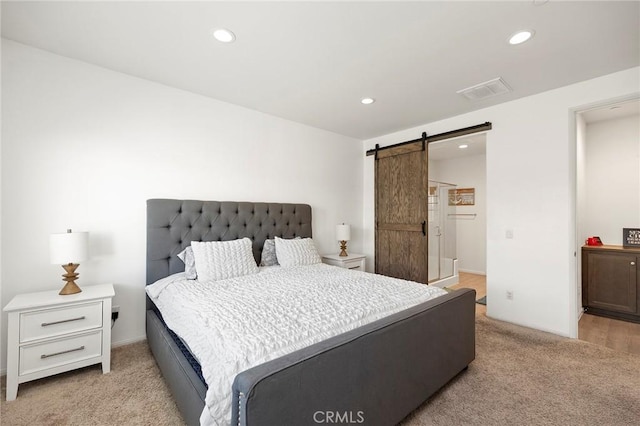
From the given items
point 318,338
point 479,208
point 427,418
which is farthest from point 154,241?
point 479,208

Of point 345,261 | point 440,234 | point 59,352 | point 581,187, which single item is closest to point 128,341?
point 59,352

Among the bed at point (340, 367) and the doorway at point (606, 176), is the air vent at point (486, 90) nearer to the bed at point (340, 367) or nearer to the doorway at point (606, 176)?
the doorway at point (606, 176)

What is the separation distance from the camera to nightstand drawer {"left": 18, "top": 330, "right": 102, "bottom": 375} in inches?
74.4

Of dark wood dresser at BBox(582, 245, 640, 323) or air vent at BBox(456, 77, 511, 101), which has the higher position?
air vent at BBox(456, 77, 511, 101)

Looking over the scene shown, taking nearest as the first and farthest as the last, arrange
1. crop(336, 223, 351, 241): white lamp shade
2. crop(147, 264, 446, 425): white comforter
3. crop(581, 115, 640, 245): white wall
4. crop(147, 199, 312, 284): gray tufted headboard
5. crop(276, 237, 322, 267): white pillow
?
crop(147, 264, 446, 425): white comforter
crop(147, 199, 312, 284): gray tufted headboard
crop(276, 237, 322, 267): white pillow
crop(581, 115, 640, 245): white wall
crop(336, 223, 351, 241): white lamp shade

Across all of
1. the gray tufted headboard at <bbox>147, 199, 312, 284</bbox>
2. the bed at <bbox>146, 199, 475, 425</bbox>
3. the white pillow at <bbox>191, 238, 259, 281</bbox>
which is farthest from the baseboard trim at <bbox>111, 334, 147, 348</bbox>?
the white pillow at <bbox>191, 238, 259, 281</bbox>

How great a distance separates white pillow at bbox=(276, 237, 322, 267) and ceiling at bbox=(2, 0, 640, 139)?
1.63 metres

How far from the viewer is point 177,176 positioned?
2.88 m

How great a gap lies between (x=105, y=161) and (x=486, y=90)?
12.0 ft

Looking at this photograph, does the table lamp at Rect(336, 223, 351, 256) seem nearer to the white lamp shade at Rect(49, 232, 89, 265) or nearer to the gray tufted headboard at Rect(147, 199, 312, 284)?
the gray tufted headboard at Rect(147, 199, 312, 284)

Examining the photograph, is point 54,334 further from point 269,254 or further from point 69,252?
point 269,254

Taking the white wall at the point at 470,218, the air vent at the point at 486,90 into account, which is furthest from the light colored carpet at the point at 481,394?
the white wall at the point at 470,218

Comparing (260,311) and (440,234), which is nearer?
(260,311)

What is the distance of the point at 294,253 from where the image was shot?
3176 millimetres
